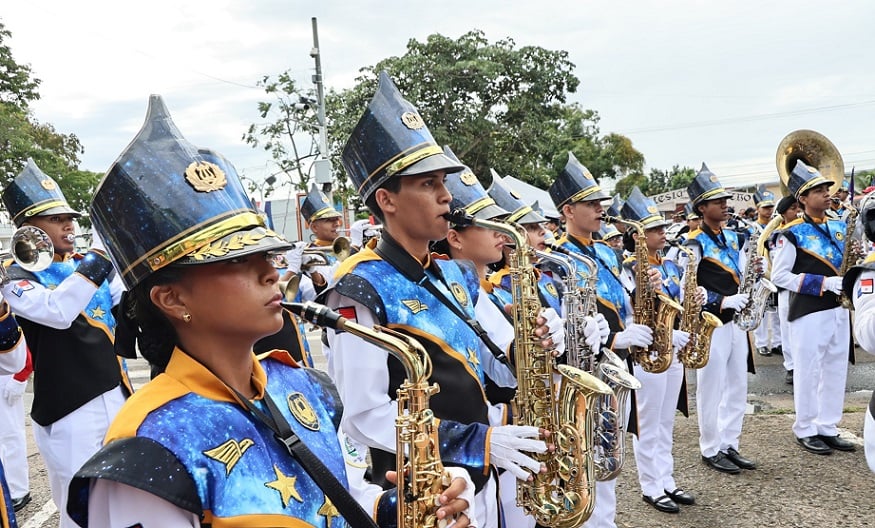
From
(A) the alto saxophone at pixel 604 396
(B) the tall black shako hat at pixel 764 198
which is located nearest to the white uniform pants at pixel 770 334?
(B) the tall black shako hat at pixel 764 198

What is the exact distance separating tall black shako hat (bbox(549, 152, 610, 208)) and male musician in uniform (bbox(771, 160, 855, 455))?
2.73 metres

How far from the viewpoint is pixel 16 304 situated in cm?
449

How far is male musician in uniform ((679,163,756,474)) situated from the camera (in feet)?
21.2

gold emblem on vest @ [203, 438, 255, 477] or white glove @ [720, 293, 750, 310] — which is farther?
white glove @ [720, 293, 750, 310]

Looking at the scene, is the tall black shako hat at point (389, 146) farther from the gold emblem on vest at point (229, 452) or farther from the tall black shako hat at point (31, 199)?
the tall black shako hat at point (31, 199)

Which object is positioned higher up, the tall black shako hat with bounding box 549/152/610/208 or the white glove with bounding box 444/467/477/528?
the tall black shako hat with bounding box 549/152/610/208

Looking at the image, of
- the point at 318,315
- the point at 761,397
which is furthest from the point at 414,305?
the point at 761,397

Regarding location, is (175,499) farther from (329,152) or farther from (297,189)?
(297,189)

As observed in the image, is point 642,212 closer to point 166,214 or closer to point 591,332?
point 591,332

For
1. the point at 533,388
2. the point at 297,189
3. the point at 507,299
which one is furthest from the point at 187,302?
the point at 297,189

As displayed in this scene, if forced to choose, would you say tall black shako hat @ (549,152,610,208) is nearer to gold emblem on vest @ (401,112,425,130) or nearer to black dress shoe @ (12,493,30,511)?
gold emblem on vest @ (401,112,425,130)

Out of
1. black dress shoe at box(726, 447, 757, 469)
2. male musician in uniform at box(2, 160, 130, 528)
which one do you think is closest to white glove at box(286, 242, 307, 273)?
male musician in uniform at box(2, 160, 130, 528)

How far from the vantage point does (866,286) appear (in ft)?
11.0

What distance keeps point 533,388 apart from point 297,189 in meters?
25.6
